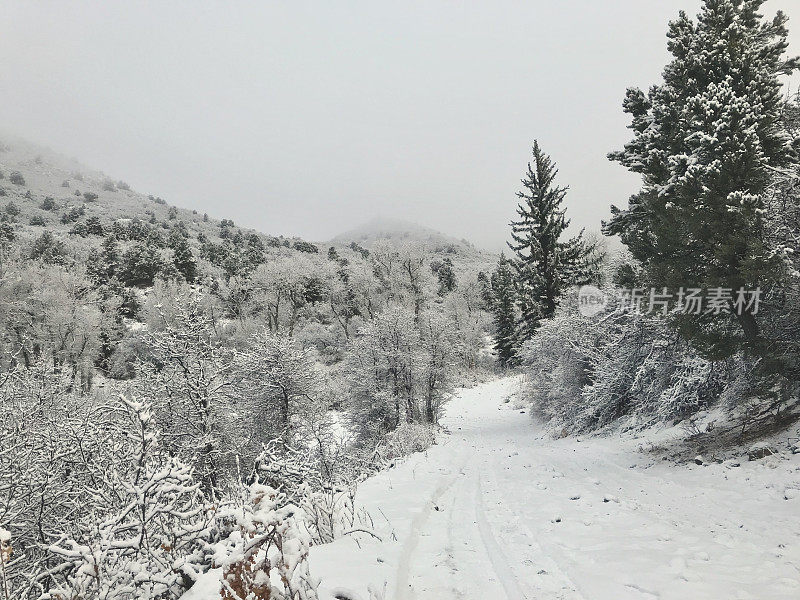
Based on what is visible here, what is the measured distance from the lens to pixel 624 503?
712cm

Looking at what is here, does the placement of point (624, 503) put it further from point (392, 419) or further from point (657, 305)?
point (392, 419)

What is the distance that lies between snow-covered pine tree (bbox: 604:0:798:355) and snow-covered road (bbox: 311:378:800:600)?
3218 millimetres

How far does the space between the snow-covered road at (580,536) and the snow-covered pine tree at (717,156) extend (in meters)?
3.22

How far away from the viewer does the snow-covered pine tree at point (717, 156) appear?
8.21 m

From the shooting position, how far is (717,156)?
9.11 m

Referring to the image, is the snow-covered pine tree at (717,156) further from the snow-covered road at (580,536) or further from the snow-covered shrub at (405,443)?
the snow-covered shrub at (405,443)

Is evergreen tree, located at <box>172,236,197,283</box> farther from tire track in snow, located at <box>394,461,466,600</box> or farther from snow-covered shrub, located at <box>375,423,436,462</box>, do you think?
tire track in snow, located at <box>394,461,466,600</box>

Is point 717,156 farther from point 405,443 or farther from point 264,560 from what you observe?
point 405,443

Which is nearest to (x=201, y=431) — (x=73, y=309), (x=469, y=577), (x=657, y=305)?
(x=469, y=577)

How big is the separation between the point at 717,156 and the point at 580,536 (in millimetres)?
8537

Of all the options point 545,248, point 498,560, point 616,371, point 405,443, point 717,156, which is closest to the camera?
point 498,560

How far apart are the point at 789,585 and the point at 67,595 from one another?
6.01 metres

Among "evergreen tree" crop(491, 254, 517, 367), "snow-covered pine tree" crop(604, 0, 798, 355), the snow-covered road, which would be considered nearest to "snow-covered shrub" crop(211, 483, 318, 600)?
the snow-covered road

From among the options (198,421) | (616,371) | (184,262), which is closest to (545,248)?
(616,371)
